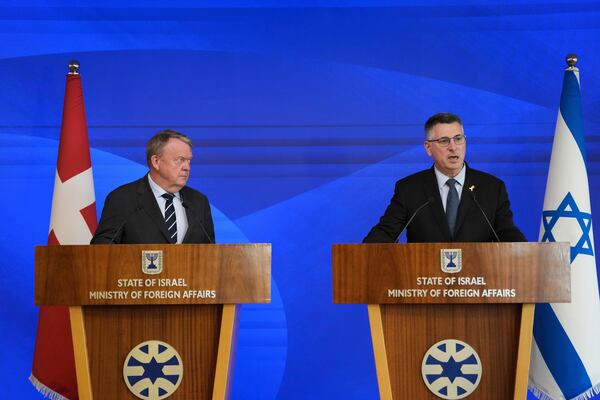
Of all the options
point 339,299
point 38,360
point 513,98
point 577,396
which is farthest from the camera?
point 513,98

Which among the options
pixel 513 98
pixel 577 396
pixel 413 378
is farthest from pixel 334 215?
pixel 413 378

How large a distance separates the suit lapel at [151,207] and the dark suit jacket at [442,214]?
87 centimetres

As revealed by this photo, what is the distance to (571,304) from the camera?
4125 millimetres

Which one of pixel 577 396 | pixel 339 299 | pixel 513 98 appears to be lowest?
pixel 577 396

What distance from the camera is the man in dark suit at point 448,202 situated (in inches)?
142

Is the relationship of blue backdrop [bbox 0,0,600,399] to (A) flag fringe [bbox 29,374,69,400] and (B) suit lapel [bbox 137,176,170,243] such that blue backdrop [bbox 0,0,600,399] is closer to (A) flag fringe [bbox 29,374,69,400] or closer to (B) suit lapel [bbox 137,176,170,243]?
(A) flag fringe [bbox 29,374,69,400]

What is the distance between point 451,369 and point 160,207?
1.43 m

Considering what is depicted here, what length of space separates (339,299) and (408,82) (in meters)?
2.30

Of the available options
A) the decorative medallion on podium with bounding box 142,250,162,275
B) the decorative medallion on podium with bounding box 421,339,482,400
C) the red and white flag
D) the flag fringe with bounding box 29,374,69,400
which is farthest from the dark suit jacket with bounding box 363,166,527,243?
the flag fringe with bounding box 29,374,69,400

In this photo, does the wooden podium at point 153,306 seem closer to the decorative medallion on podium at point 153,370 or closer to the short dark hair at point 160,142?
the decorative medallion on podium at point 153,370

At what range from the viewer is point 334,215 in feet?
16.5

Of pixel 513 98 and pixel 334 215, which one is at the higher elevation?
pixel 513 98

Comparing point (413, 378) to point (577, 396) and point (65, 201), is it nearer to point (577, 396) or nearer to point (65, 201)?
point (577, 396)

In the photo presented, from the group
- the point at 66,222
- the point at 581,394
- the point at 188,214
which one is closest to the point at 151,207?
the point at 188,214
